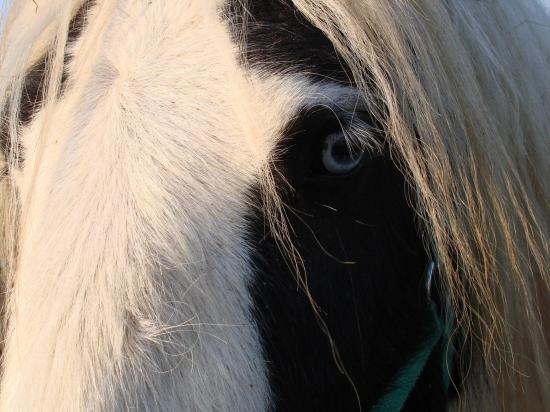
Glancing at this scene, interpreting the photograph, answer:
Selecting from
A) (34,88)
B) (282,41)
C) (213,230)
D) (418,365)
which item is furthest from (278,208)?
(34,88)

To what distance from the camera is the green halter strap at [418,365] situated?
3.10 feet

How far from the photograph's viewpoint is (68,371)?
725 millimetres

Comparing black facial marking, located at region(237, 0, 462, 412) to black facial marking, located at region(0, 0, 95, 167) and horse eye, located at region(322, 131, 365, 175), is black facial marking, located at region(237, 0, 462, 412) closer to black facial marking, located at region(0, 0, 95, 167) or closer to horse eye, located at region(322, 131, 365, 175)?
horse eye, located at region(322, 131, 365, 175)

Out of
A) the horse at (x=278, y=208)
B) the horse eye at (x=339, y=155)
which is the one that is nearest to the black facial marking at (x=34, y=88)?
the horse at (x=278, y=208)

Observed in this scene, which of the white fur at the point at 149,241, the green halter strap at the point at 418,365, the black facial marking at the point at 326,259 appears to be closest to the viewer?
the white fur at the point at 149,241

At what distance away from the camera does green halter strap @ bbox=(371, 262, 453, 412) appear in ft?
3.10

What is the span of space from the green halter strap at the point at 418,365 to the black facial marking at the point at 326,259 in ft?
0.04

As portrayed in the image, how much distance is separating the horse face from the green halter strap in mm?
12

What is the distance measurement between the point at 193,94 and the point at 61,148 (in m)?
0.19

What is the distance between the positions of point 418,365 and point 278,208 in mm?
345

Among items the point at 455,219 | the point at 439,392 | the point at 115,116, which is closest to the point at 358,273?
the point at 455,219

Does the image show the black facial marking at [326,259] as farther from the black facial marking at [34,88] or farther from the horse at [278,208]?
the black facial marking at [34,88]

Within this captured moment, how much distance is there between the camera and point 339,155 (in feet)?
2.89

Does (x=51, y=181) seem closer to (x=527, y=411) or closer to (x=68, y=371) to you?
(x=68, y=371)
